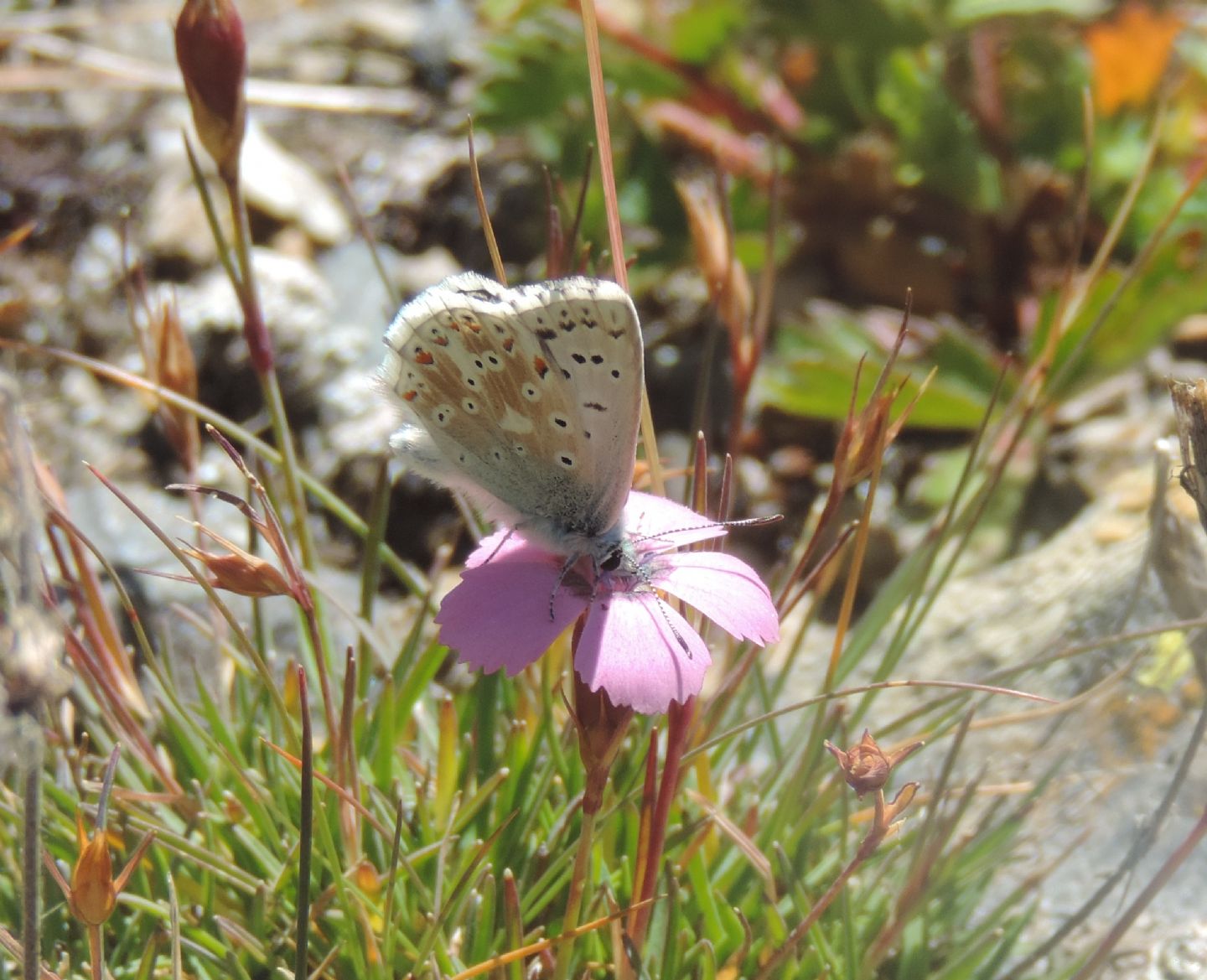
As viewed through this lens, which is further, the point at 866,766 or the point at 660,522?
the point at 660,522

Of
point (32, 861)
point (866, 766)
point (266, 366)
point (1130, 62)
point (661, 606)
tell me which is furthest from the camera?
point (1130, 62)

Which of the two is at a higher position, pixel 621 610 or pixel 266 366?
pixel 266 366

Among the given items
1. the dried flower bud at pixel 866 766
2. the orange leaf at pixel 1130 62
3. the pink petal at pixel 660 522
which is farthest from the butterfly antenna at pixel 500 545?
the orange leaf at pixel 1130 62

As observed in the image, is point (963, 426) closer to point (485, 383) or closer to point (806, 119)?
point (806, 119)

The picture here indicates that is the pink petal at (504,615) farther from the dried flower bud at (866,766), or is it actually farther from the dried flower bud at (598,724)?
the dried flower bud at (866,766)

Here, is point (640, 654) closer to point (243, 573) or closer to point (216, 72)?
point (243, 573)

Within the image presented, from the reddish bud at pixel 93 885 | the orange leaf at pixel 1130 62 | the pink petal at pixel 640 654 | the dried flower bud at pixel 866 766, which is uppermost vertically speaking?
the orange leaf at pixel 1130 62

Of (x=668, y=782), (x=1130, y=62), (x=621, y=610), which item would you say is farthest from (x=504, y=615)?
(x=1130, y=62)

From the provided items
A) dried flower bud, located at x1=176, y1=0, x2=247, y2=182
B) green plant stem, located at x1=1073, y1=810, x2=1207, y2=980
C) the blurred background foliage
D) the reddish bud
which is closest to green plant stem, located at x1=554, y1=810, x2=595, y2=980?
the reddish bud
